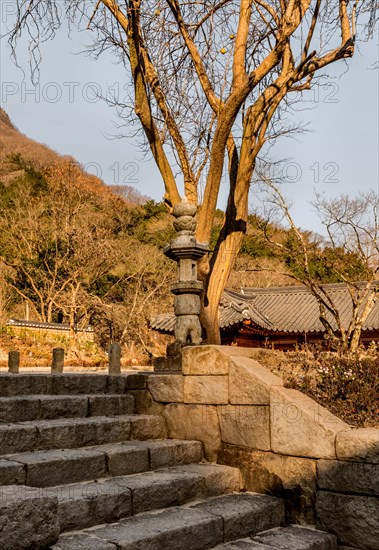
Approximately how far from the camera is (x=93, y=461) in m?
3.56

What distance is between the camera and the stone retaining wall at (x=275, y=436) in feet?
11.3

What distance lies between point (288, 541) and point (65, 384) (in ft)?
7.15

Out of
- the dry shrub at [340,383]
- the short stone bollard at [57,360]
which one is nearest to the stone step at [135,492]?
the dry shrub at [340,383]

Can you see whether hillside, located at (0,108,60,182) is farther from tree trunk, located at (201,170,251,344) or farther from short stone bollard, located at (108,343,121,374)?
short stone bollard, located at (108,343,121,374)

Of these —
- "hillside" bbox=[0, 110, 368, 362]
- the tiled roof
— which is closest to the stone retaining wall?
the tiled roof

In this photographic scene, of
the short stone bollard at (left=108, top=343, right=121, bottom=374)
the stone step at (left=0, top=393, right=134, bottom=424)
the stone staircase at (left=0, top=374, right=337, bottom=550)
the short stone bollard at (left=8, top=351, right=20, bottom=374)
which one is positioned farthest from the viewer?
the short stone bollard at (left=8, top=351, right=20, bottom=374)

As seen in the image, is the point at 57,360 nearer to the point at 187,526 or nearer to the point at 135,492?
the point at 135,492

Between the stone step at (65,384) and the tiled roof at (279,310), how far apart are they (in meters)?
13.4

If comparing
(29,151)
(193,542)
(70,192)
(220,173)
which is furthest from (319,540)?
(29,151)

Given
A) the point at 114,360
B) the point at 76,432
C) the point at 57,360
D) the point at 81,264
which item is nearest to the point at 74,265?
the point at 81,264

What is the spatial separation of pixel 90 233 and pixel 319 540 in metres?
24.6

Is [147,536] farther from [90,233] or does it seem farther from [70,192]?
[70,192]

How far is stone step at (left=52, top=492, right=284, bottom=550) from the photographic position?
282 cm

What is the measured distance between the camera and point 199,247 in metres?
5.08
